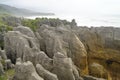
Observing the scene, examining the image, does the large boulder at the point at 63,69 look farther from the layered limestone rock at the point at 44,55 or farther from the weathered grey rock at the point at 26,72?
the weathered grey rock at the point at 26,72

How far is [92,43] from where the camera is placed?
48.5 meters

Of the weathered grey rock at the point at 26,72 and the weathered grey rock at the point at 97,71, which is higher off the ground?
the weathered grey rock at the point at 26,72

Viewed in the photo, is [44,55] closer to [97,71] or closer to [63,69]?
[63,69]

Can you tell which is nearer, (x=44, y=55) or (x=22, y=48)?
(x=44, y=55)

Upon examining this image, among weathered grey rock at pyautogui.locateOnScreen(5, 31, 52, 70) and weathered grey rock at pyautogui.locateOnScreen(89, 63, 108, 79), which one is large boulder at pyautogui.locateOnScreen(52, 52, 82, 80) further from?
weathered grey rock at pyautogui.locateOnScreen(89, 63, 108, 79)

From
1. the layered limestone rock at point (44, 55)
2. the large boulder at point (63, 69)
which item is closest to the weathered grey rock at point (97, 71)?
the layered limestone rock at point (44, 55)

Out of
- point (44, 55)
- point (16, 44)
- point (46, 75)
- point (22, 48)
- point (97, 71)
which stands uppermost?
point (44, 55)

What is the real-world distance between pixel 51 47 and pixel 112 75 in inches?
413

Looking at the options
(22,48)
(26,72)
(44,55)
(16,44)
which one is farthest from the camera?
(16,44)

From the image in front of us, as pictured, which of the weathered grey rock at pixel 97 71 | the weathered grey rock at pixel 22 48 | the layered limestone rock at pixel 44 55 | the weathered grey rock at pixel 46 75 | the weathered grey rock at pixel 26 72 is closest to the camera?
the weathered grey rock at pixel 26 72

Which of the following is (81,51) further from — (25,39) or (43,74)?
(43,74)

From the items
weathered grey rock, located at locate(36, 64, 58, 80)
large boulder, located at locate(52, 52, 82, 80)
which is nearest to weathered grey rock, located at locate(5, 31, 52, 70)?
large boulder, located at locate(52, 52, 82, 80)

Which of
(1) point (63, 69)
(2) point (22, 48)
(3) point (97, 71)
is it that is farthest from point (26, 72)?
(3) point (97, 71)

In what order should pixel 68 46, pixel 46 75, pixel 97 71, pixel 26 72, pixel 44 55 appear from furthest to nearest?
pixel 68 46 < pixel 97 71 < pixel 44 55 < pixel 46 75 < pixel 26 72
